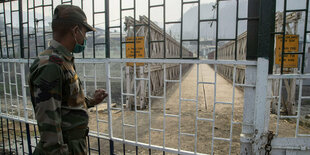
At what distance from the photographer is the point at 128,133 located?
5004 millimetres

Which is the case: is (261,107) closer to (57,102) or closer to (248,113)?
(248,113)

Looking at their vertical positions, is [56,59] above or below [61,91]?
above

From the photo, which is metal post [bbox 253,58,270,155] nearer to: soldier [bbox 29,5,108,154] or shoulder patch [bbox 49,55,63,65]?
soldier [bbox 29,5,108,154]

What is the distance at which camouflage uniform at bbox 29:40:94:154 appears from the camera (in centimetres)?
140

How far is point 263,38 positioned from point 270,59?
23cm

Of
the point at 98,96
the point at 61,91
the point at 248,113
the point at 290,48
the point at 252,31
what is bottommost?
the point at 248,113

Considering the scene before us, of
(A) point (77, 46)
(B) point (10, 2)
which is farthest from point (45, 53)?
(B) point (10, 2)

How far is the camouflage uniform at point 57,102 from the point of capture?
55.2 inches

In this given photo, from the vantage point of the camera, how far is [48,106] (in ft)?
4.60

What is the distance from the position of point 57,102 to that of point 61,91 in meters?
0.09

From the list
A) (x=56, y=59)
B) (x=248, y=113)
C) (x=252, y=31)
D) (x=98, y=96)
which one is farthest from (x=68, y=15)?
(x=248, y=113)

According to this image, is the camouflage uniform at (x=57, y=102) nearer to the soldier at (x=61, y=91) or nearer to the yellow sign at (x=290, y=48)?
the soldier at (x=61, y=91)

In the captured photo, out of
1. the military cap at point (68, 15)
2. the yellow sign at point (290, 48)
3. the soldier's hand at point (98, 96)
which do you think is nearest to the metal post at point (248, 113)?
the yellow sign at point (290, 48)

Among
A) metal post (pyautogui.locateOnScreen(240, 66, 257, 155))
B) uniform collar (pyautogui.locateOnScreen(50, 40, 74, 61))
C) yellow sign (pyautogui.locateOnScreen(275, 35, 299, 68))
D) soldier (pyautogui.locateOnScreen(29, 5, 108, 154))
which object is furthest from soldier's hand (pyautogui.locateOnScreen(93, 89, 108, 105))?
yellow sign (pyautogui.locateOnScreen(275, 35, 299, 68))
